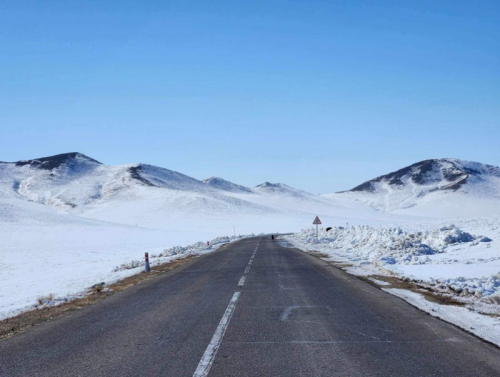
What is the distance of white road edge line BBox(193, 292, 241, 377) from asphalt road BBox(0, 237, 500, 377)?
0.06 ft

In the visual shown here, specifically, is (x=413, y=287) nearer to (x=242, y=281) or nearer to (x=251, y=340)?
(x=242, y=281)

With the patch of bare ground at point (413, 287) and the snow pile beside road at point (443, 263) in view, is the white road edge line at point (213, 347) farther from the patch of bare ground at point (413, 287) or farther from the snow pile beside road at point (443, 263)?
the snow pile beside road at point (443, 263)

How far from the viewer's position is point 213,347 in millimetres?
7398

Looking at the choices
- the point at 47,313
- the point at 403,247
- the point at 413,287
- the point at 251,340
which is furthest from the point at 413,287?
the point at 403,247

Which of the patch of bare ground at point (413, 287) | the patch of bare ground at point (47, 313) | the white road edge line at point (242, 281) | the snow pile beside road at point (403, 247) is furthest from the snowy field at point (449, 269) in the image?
the patch of bare ground at point (47, 313)

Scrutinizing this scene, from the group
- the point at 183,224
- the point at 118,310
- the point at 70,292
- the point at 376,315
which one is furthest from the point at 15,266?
the point at 183,224

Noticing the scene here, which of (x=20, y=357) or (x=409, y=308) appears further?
(x=409, y=308)

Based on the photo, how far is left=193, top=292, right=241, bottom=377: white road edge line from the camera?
6.22 m

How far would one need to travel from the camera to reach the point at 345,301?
462 inches

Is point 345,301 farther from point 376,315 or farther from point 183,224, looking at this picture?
point 183,224

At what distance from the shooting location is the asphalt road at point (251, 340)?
6.36 m

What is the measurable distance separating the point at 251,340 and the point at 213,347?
74cm

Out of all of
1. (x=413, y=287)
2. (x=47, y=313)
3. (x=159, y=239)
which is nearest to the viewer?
(x=47, y=313)

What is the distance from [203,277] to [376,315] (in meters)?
9.56
